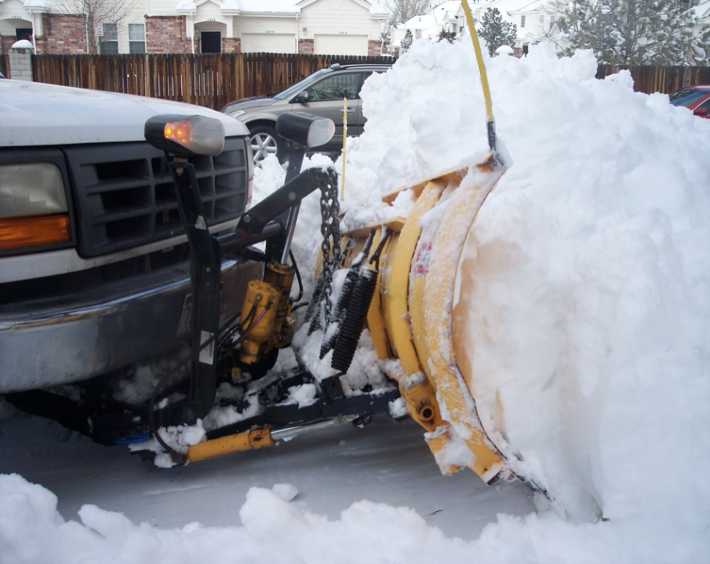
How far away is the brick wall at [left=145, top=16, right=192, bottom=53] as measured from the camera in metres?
28.3

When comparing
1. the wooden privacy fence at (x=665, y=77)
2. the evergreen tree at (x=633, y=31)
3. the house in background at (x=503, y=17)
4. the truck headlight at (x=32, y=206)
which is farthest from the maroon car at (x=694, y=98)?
the house in background at (x=503, y=17)

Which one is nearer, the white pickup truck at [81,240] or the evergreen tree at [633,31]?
the white pickup truck at [81,240]

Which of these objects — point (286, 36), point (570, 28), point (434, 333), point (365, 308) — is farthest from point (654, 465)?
point (286, 36)

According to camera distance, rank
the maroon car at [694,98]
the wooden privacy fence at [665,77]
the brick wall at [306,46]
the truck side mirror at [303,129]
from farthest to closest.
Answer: the brick wall at [306,46]
the wooden privacy fence at [665,77]
the maroon car at [694,98]
the truck side mirror at [303,129]

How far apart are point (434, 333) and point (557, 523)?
0.76 m

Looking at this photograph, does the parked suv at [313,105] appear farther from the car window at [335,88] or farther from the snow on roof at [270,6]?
the snow on roof at [270,6]

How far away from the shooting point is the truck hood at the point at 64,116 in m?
2.16

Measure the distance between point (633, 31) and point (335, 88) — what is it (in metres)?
17.0

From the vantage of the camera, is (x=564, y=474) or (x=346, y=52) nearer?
(x=564, y=474)

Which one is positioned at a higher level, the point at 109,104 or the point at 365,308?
the point at 109,104

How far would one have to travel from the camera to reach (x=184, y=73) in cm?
1961

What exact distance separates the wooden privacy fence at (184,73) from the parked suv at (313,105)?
6477mm

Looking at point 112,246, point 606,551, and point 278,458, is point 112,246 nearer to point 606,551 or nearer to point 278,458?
point 278,458

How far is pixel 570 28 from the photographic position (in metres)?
25.8
